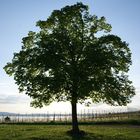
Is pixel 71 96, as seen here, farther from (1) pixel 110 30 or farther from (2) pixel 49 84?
(1) pixel 110 30

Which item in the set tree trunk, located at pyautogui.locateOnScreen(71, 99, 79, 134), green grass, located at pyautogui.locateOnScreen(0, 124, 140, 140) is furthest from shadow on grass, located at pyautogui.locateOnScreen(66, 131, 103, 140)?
tree trunk, located at pyautogui.locateOnScreen(71, 99, 79, 134)

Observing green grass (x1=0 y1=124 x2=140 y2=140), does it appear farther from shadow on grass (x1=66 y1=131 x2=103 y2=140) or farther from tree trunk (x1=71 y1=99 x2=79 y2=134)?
tree trunk (x1=71 y1=99 x2=79 y2=134)

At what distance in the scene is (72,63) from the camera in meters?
47.0

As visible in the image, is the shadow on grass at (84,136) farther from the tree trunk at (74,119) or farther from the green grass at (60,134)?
the tree trunk at (74,119)

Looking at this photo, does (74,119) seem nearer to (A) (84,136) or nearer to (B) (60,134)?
(B) (60,134)

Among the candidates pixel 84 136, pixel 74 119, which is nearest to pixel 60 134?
pixel 84 136

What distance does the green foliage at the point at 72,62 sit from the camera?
4475 centimetres

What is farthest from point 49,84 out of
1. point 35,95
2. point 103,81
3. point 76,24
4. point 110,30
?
point 110,30

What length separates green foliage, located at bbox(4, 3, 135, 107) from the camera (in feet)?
147

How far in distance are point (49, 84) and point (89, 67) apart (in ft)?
18.8

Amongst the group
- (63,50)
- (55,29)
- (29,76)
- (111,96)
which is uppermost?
(55,29)

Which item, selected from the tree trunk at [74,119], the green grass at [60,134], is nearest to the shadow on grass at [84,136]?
the green grass at [60,134]

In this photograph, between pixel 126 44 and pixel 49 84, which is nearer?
pixel 49 84

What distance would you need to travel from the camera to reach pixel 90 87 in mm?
43312
